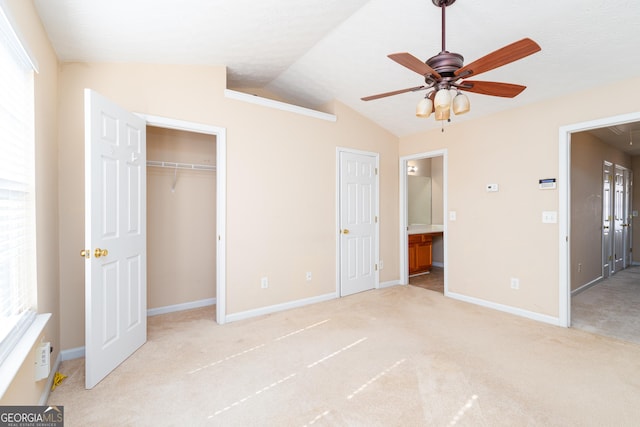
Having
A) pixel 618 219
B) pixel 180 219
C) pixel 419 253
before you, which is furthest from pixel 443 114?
pixel 618 219

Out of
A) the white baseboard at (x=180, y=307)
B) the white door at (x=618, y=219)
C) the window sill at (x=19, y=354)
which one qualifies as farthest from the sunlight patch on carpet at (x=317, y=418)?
the white door at (x=618, y=219)

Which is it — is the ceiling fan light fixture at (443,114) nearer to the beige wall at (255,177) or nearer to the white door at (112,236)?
the beige wall at (255,177)

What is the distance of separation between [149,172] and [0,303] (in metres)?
2.25

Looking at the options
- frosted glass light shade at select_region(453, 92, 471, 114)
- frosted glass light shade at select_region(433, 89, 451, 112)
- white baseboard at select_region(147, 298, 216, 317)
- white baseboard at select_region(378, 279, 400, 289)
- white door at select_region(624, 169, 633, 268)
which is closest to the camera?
frosted glass light shade at select_region(433, 89, 451, 112)

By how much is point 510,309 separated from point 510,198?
4.31ft

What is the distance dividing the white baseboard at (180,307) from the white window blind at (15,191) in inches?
66.8

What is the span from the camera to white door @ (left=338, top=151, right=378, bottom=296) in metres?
4.19

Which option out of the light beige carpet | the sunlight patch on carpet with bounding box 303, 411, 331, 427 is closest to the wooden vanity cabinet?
the light beige carpet

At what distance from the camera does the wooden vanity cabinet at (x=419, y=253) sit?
5.29 m

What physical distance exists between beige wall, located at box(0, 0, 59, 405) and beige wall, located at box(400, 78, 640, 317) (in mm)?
4199

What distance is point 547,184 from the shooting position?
3.23 meters

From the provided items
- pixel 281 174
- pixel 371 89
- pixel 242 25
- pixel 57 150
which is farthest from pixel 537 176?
pixel 57 150

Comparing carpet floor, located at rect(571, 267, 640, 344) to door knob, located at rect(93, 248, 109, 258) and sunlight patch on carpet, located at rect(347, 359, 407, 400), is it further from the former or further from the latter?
door knob, located at rect(93, 248, 109, 258)

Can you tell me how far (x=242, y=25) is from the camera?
2473 mm
